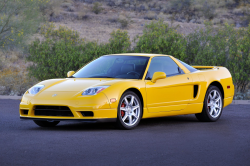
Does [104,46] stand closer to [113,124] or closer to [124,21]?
[113,124]

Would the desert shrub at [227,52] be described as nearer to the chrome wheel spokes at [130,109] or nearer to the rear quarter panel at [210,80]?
the rear quarter panel at [210,80]

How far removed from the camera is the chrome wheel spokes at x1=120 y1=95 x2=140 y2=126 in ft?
28.2

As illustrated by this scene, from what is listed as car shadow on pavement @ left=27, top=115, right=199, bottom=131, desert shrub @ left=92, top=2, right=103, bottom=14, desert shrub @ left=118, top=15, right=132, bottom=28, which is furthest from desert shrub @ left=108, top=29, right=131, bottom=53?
desert shrub @ left=92, top=2, right=103, bottom=14

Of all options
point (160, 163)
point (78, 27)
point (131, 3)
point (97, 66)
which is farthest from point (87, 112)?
point (131, 3)

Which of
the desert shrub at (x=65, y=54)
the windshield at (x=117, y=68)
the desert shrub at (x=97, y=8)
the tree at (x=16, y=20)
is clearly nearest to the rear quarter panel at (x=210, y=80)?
the windshield at (x=117, y=68)

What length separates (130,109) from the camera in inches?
341

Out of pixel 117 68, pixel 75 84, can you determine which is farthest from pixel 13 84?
pixel 75 84

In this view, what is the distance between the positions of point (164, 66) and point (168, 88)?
0.57m

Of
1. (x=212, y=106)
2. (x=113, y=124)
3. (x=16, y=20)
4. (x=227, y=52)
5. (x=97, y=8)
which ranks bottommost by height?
(x=113, y=124)

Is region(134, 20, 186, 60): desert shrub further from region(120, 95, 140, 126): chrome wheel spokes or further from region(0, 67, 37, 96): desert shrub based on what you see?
region(120, 95, 140, 126): chrome wheel spokes

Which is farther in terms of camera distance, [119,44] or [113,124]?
[119,44]

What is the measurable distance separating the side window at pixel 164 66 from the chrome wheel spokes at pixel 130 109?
0.78 metres

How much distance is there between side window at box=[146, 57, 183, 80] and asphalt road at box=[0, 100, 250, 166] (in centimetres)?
107

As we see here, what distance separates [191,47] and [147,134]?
10.9 metres
